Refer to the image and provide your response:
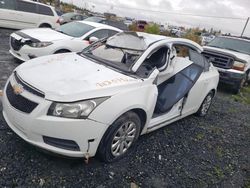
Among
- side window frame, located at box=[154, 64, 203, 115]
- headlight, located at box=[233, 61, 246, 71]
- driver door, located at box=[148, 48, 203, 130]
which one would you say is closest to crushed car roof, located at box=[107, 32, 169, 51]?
driver door, located at box=[148, 48, 203, 130]

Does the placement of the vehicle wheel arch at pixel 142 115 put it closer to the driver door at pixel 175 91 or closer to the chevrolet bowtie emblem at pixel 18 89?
the driver door at pixel 175 91

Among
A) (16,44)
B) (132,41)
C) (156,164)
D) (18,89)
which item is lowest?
(156,164)

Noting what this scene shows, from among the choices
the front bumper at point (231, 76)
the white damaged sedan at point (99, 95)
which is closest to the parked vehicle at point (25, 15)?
the front bumper at point (231, 76)

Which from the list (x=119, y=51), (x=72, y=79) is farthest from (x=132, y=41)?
(x=72, y=79)

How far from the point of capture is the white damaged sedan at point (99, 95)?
2.71 m

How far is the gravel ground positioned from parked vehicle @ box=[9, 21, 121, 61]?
1595 mm

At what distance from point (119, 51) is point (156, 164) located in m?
1.82

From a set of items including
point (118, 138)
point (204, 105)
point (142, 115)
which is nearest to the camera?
point (118, 138)

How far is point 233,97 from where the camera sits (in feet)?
27.3

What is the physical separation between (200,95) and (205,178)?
191 centimetres

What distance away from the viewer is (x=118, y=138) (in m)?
3.21

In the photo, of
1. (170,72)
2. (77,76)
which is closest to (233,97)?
(170,72)

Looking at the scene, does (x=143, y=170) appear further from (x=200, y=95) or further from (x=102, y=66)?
(x=200, y=95)

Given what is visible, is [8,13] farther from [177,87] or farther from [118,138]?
[118,138]
